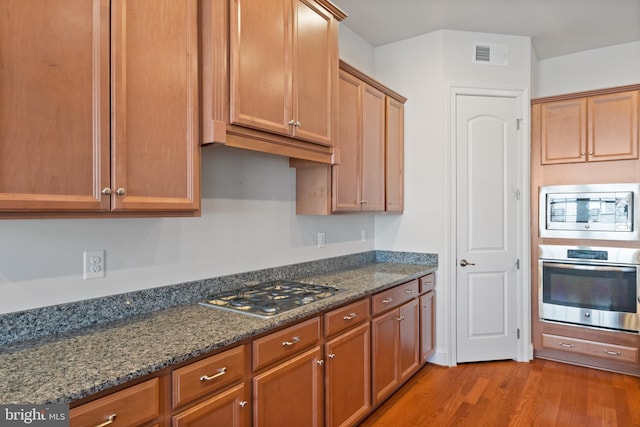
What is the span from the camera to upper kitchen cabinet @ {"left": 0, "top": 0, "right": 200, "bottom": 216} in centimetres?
115

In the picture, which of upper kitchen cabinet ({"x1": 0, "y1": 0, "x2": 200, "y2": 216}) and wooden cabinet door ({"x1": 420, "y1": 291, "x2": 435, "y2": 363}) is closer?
upper kitchen cabinet ({"x1": 0, "y1": 0, "x2": 200, "y2": 216})

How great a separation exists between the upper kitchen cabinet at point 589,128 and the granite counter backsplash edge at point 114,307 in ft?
8.29

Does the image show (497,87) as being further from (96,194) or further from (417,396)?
(96,194)

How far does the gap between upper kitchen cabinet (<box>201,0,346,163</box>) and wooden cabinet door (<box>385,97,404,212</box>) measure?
96 centimetres

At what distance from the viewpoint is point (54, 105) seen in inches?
48.1

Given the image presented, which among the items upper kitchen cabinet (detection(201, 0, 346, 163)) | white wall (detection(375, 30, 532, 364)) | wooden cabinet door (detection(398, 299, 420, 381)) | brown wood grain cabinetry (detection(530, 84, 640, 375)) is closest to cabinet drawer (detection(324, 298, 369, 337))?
wooden cabinet door (detection(398, 299, 420, 381))

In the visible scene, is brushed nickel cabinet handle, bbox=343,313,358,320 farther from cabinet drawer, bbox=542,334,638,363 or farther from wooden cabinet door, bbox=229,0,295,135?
cabinet drawer, bbox=542,334,638,363

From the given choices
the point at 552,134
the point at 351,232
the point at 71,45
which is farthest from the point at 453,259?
the point at 71,45

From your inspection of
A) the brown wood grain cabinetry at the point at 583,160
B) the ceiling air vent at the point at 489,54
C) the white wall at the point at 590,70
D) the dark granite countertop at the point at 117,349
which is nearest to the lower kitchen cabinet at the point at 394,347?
the dark granite countertop at the point at 117,349

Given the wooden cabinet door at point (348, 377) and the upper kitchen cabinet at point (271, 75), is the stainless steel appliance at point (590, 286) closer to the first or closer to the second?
Answer: the wooden cabinet door at point (348, 377)

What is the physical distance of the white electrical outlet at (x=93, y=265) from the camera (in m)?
1.59

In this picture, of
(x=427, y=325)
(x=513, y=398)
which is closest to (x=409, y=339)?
(x=427, y=325)

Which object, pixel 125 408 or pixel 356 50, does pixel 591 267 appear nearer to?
pixel 356 50

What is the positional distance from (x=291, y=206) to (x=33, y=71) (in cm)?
171
